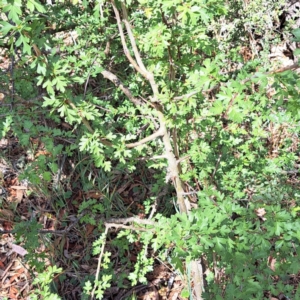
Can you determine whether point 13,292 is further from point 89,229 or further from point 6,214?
point 89,229

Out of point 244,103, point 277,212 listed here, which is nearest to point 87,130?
point 244,103

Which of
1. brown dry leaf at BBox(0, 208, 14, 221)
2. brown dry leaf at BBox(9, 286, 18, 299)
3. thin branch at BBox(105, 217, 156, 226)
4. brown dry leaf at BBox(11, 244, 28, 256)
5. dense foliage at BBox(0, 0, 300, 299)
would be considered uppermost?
dense foliage at BBox(0, 0, 300, 299)

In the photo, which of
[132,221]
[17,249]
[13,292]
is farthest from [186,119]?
[13,292]

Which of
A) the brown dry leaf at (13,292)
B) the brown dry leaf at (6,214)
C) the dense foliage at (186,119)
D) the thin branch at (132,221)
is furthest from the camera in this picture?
the brown dry leaf at (6,214)

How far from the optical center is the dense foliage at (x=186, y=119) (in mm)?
1630

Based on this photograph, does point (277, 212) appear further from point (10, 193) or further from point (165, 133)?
point (10, 193)

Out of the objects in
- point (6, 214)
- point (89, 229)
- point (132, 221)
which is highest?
point (132, 221)

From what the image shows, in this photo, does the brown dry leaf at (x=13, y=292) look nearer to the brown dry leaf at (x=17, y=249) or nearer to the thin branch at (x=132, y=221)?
the brown dry leaf at (x=17, y=249)

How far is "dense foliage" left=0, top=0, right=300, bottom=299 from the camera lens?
163 cm

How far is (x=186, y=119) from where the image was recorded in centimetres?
238

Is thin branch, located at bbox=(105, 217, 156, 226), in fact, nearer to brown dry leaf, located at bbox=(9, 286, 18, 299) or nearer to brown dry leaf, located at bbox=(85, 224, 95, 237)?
brown dry leaf, located at bbox=(85, 224, 95, 237)

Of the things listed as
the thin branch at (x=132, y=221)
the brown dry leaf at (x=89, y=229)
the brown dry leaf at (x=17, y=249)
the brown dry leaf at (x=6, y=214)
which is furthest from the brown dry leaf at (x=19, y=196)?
the thin branch at (x=132, y=221)

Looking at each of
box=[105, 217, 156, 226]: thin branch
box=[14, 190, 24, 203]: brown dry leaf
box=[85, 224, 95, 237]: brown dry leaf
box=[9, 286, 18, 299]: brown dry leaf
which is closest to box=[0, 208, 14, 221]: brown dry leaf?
box=[14, 190, 24, 203]: brown dry leaf

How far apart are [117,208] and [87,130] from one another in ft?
4.44
